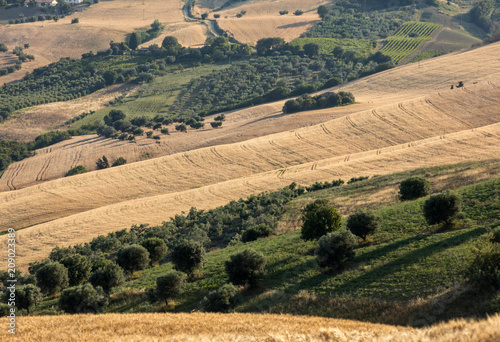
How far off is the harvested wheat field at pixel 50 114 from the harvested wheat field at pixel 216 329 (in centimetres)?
10935

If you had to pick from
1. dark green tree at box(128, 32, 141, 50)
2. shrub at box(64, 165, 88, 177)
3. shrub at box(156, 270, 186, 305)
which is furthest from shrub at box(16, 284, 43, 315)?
dark green tree at box(128, 32, 141, 50)

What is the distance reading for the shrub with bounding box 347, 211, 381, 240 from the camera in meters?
33.8

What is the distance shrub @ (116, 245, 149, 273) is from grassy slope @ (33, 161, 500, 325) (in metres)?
1.05

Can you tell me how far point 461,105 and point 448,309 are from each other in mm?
79090

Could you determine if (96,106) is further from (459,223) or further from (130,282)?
(459,223)

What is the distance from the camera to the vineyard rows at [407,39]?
538 feet

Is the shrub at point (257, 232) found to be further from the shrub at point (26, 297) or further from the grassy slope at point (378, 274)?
the shrub at point (26, 297)

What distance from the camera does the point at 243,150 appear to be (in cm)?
8438

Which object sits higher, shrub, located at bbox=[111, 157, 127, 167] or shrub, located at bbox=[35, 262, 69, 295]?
shrub, located at bbox=[35, 262, 69, 295]

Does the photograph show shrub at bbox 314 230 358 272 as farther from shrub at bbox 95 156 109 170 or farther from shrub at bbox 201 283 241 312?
shrub at bbox 95 156 109 170

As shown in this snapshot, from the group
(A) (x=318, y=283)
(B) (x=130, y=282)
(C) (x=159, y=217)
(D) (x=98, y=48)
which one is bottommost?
(C) (x=159, y=217)

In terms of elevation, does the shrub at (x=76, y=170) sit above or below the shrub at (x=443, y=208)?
below

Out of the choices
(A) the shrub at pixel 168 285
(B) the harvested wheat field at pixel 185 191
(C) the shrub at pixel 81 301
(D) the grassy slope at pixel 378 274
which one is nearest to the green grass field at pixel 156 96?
(B) the harvested wheat field at pixel 185 191

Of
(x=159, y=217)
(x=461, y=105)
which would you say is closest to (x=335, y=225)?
(x=159, y=217)
